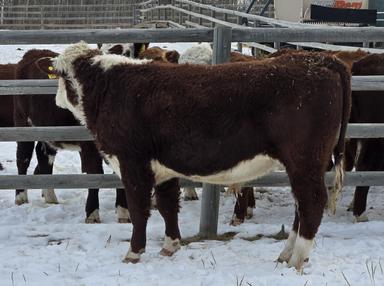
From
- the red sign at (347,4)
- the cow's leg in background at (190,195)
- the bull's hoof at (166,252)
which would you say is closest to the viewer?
the bull's hoof at (166,252)

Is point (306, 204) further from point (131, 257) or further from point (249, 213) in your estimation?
point (249, 213)

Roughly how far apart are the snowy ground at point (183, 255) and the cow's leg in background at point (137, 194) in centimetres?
12

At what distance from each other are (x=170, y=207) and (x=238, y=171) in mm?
815

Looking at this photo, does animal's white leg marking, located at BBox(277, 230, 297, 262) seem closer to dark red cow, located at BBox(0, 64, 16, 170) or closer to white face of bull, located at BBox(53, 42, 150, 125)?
white face of bull, located at BBox(53, 42, 150, 125)

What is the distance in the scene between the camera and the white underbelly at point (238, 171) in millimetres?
4379

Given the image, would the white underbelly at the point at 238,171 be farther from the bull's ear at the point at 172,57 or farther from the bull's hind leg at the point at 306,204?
the bull's ear at the point at 172,57

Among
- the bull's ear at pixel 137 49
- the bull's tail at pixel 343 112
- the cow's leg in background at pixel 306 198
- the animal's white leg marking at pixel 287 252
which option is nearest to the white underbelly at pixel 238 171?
the cow's leg in background at pixel 306 198

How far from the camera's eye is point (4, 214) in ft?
21.0

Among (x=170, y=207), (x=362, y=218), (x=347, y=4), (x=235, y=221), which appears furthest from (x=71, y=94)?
(x=347, y=4)

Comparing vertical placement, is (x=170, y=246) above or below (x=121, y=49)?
below

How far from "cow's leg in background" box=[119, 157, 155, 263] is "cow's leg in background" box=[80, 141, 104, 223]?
1558mm

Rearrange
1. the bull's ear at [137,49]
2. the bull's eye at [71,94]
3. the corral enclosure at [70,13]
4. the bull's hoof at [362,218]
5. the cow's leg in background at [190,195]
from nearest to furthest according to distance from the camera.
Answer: the bull's eye at [71,94], the bull's hoof at [362,218], the cow's leg in background at [190,195], the bull's ear at [137,49], the corral enclosure at [70,13]

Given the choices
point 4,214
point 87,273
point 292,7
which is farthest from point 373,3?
point 87,273

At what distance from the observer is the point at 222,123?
4.36 m
